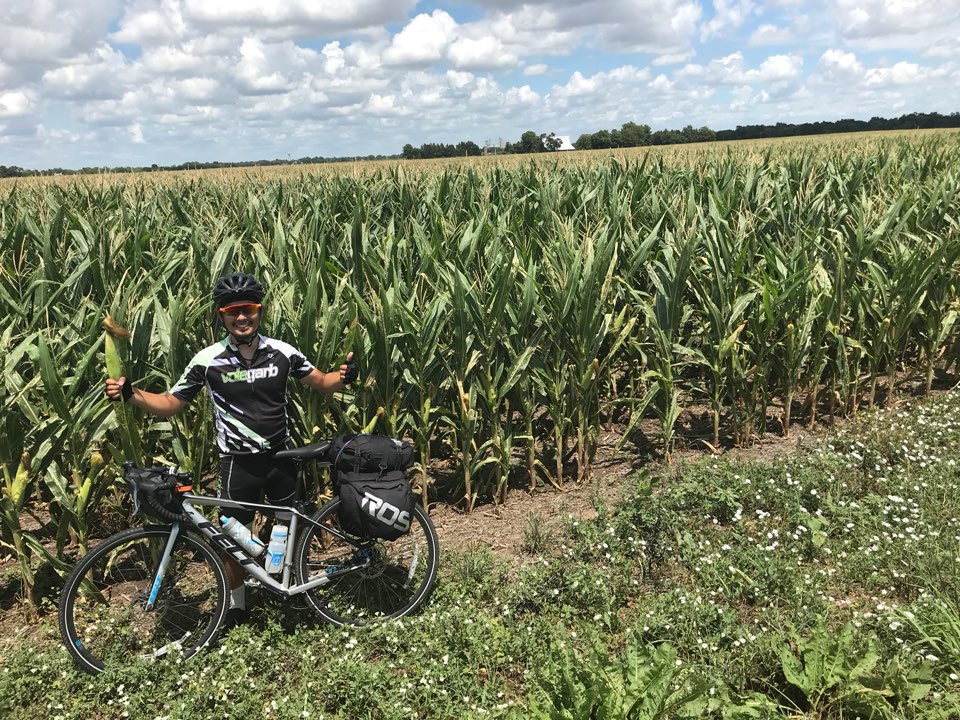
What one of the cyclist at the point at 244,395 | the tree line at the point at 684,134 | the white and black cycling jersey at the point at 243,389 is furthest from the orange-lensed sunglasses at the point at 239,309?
the tree line at the point at 684,134

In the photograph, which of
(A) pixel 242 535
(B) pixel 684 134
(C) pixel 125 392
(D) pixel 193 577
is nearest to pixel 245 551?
(A) pixel 242 535

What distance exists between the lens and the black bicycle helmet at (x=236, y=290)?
280 centimetres

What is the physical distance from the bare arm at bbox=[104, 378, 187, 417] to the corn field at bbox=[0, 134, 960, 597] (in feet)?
1.36

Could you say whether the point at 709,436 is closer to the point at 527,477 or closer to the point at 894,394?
the point at 527,477

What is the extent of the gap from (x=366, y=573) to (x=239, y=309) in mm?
1442

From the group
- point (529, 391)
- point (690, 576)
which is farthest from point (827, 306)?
point (690, 576)

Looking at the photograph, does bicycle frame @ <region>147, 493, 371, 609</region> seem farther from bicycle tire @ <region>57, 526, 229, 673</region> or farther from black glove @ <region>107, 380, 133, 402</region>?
black glove @ <region>107, 380, 133, 402</region>

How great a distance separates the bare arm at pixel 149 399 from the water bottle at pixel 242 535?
0.54m

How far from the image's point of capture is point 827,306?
4.96m

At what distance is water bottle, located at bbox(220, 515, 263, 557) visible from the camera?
297 centimetres

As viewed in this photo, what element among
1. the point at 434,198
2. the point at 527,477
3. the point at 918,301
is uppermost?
the point at 434,198

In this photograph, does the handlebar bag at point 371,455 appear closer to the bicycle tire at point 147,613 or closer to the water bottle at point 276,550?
the water bottle at point 276,550

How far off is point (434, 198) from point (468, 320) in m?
4.04

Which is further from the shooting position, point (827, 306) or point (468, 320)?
point (827, 306)
